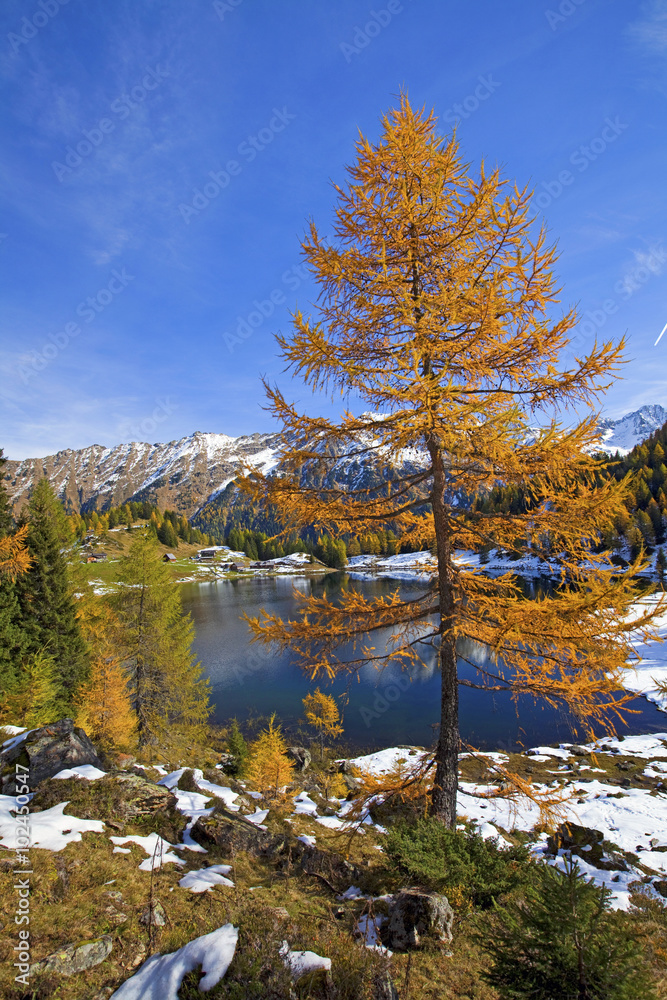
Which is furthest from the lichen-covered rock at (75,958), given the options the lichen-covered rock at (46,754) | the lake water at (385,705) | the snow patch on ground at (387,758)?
the snow patch on ground at (387,758)

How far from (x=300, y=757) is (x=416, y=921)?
60.4ft

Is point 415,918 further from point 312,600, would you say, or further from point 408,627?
point 312,600

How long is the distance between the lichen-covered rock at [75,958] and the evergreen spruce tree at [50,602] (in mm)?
16519

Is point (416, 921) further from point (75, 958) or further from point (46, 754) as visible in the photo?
point (46, 754)

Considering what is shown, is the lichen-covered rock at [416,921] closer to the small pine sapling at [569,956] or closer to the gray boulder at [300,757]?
the small pine sapling at [569,956]

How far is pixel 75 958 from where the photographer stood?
3.80 meters

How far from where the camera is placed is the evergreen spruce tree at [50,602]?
58.4 ft

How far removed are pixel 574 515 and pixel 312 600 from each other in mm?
4173

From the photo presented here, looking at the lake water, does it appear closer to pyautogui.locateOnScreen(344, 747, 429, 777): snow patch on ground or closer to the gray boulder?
pyautogui.locateOnScreen(344, 747, 429, 777): snow patch on ground

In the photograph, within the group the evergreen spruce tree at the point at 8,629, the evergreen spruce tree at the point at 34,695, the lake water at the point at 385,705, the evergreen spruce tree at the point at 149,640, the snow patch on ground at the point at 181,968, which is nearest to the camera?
the snow patch on ground at the point at 181,968

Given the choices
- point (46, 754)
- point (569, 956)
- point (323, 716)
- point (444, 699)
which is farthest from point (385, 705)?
point (569, 956)

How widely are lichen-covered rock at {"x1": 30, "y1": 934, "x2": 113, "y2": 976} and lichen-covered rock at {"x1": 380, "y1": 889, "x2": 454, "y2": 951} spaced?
3.11 m

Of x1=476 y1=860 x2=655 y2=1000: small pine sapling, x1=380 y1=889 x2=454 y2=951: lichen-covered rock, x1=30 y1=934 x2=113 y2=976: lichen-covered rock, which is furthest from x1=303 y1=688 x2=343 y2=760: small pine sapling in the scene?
x1=476 y1=860 x2=655 y2=1000: small pine sapling

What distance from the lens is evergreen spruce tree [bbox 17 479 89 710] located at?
17.8m
